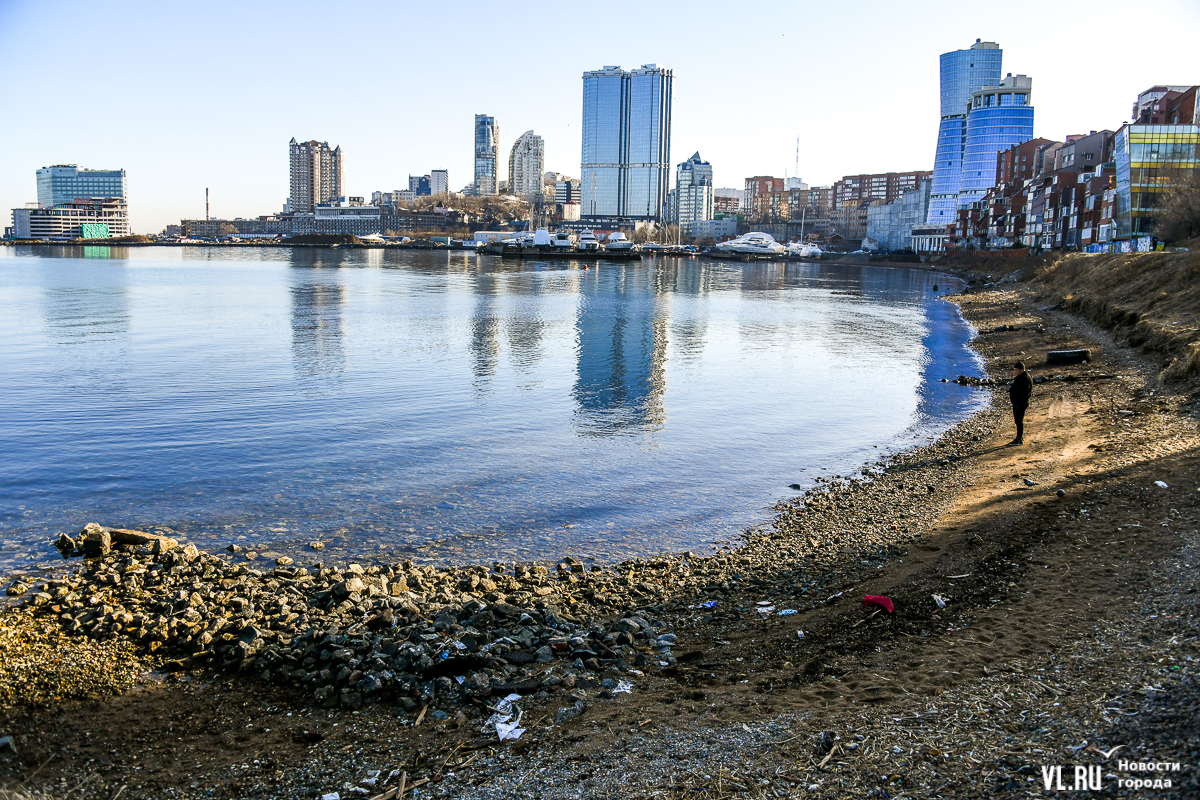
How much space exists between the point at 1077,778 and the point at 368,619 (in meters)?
6.94

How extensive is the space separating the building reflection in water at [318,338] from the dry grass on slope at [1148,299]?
25568 mm

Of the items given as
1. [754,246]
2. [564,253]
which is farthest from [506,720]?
[754,246]

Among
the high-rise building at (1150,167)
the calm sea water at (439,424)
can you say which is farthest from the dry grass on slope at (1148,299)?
the high-rise building at (1150,167)

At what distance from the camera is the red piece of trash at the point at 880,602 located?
8844 millimetres

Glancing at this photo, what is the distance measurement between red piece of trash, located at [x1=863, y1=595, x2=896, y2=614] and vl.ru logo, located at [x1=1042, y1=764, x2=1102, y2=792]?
3567 millimetres

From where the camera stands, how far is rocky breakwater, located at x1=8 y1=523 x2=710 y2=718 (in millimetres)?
7684

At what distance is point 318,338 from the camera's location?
37969 mm

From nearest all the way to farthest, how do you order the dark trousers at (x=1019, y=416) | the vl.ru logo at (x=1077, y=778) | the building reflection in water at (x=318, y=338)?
1. the vl.ru logo at (x=1077, y=778)
2. the dark trousers at (x=1019, y=416)
3. the building reflection in water at (x=318, y=338)

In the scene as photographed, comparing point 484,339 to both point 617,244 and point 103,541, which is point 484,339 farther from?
point 617,244

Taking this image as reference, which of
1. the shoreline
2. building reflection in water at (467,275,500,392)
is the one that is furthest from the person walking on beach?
building reflection in water at (467,275,500,392)

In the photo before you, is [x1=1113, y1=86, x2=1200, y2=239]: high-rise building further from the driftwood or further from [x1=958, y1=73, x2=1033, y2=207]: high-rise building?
[x1=958, y1=73, x2=1033, y2=207]: high-rise building

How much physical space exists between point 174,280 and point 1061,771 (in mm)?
90184

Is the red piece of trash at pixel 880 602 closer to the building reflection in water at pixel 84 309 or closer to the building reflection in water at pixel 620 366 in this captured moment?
the building reflection in water at pixel 620 366

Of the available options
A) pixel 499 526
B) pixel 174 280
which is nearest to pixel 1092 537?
pixel 499 526
